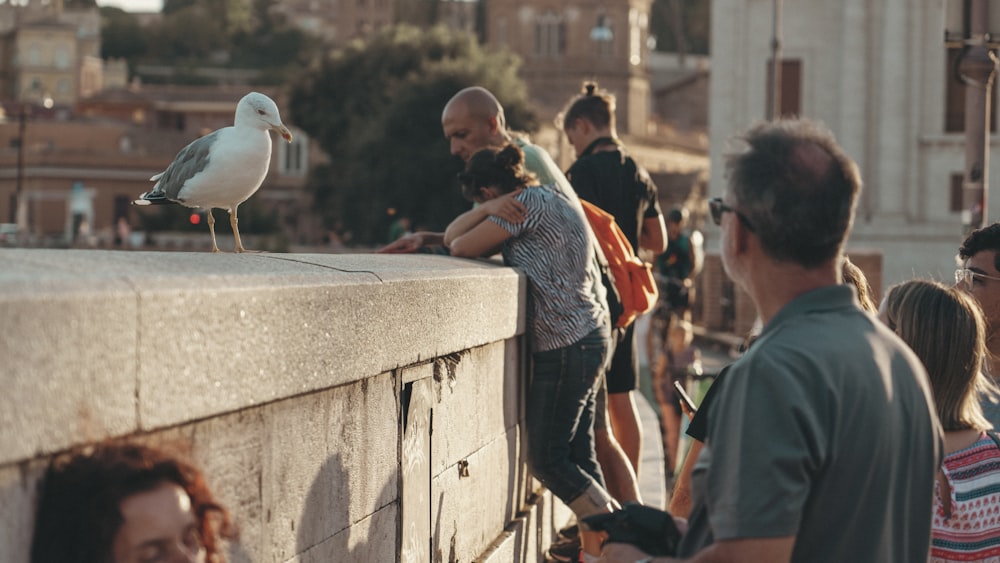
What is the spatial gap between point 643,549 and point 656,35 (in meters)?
124

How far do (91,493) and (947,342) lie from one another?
7.44 ft

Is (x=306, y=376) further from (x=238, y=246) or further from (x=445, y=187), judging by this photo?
(x=445, y=187)

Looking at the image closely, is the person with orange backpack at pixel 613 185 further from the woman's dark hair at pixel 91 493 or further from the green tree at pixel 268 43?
the green tree at pixel 268 43

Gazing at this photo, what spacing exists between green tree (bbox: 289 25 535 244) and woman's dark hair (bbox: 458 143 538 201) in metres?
49.1

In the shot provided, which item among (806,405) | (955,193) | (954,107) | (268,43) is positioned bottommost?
(955,193)

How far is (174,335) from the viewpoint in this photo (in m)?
3.11

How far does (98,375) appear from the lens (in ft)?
9.37

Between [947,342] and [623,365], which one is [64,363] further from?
[623,365]

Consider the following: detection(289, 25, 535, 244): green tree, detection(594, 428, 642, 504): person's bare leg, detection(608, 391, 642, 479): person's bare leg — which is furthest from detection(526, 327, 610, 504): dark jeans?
detection(289, 25, 535, 244): green tree

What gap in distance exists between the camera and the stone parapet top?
2682mm

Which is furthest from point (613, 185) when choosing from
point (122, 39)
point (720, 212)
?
point (122, 39)

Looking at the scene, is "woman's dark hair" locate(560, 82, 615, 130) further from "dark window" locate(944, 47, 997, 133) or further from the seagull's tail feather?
"dark window" locate(944, 47, 997, 133)

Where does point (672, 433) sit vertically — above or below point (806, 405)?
below

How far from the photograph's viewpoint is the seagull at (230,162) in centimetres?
560
